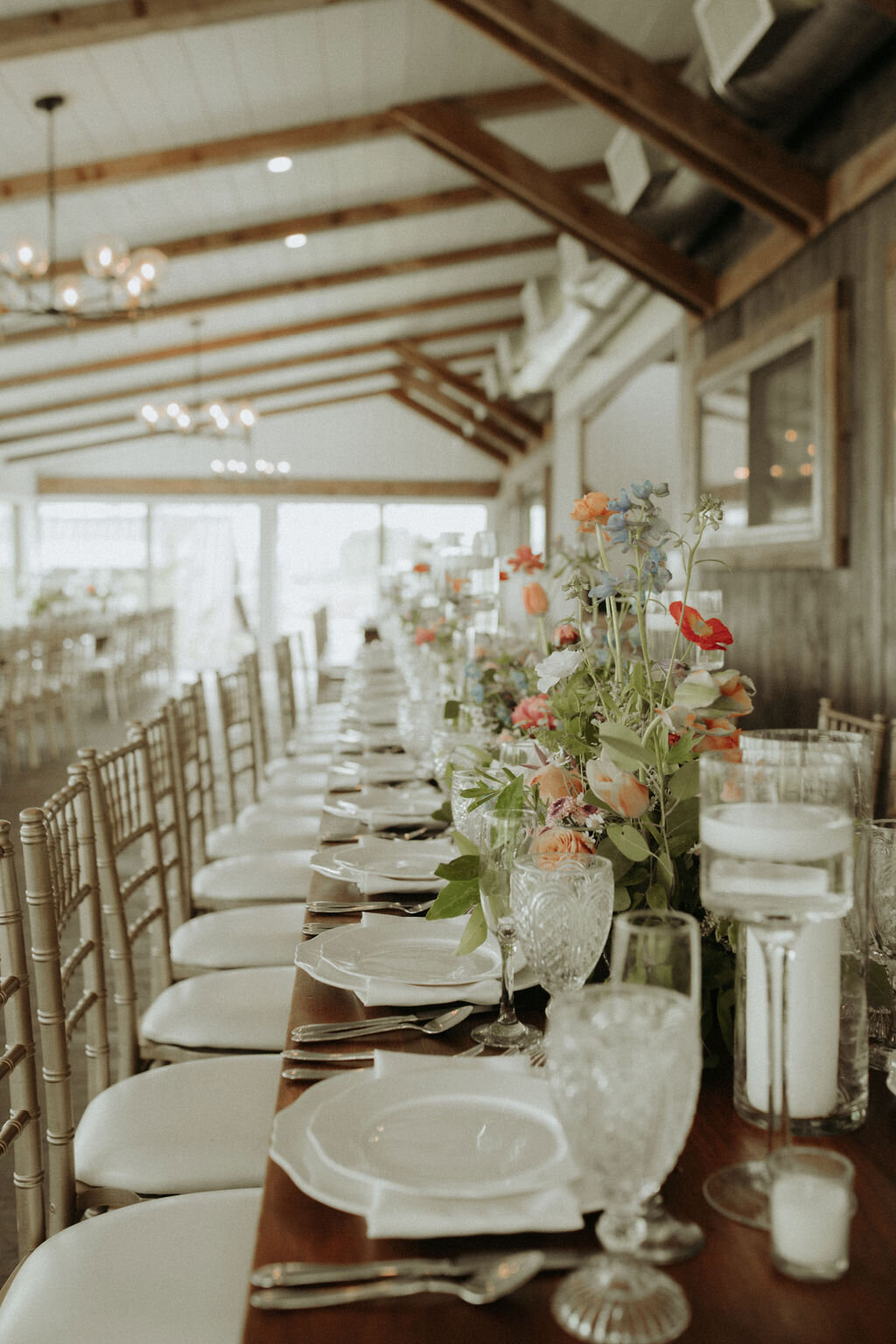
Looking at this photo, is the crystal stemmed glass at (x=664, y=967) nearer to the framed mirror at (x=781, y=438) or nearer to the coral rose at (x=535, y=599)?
the coral rose at (x=535, y=599)

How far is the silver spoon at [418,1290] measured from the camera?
0.69 meters

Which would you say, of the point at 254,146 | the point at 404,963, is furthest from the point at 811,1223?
the point at 254,146

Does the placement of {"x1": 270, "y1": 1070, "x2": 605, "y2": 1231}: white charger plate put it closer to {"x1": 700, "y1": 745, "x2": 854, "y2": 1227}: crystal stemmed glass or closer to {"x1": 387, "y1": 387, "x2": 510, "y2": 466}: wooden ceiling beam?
{"x1": 700, "y1": 745, "x2": 854, "y2": 1227}: crystal stemmed glass

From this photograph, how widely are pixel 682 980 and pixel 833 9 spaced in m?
3.24

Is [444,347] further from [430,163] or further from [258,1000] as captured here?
[258,1000]

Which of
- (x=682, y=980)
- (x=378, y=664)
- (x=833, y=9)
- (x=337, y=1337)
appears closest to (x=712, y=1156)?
(x=682, y=980)

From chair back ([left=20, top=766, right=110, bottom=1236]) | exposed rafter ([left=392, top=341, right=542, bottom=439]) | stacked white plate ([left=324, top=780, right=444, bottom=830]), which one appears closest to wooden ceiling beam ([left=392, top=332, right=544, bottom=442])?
exposed rafter ([left=392, top=341, right=542, bottom=439])

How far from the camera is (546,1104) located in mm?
898

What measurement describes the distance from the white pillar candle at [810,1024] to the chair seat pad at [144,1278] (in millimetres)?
565

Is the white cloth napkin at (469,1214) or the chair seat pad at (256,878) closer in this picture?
the white cloth napkin at (469,1214)

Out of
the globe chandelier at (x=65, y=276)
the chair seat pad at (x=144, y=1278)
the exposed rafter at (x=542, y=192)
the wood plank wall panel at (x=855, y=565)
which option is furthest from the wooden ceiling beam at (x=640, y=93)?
the chair seat pad at (x=144, y=1278)

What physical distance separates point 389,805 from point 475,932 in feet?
3.39

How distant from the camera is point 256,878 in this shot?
2.72 metres

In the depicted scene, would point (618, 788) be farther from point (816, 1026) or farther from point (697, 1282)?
point (697, 1282)
